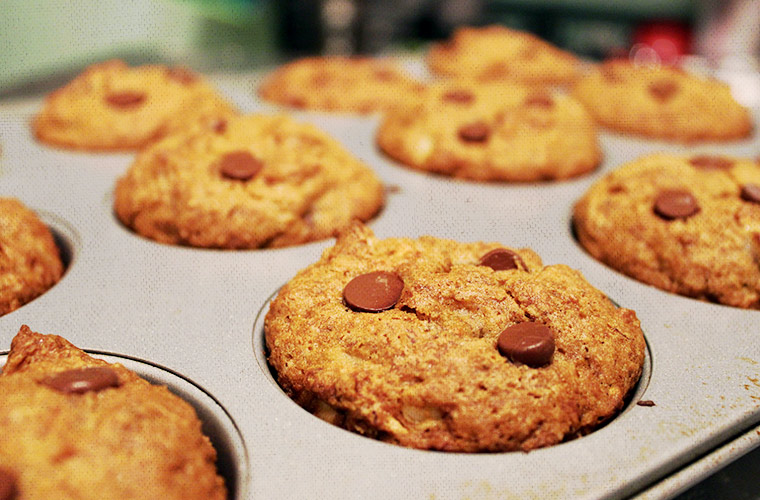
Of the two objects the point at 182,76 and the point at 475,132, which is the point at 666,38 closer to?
the point at 475,132

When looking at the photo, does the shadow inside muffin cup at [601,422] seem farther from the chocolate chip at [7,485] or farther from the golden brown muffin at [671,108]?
the golden brown muffin at [671,108]

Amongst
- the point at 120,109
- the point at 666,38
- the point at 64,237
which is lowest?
the point at 64,237

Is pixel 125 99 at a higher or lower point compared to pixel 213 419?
higher

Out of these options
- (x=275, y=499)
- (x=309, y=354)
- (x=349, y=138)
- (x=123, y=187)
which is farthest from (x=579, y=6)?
(x=275, y=499)

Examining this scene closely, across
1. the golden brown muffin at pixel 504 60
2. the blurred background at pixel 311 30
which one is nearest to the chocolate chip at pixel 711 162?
the blurred background at pixel 311 30

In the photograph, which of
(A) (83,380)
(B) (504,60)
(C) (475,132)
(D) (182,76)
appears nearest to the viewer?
(A) (83,380)

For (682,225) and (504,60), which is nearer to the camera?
(682,225)

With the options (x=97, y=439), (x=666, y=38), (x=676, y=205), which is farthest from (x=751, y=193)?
(x=666, y=38)

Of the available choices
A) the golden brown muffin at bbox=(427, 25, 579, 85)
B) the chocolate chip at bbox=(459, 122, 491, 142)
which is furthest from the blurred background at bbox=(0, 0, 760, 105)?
the chocolate chip at bbox=(459, 122, 491, 142)
